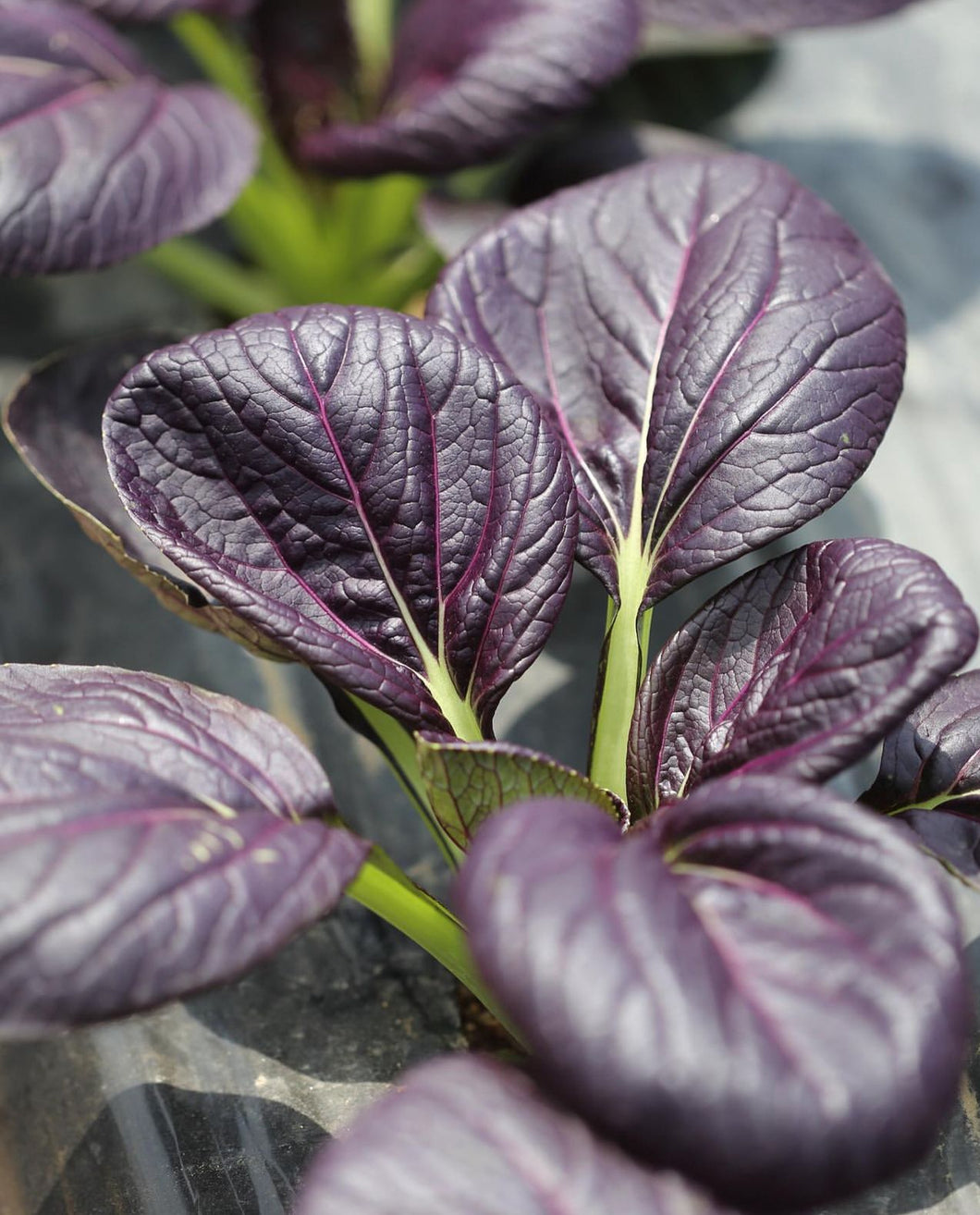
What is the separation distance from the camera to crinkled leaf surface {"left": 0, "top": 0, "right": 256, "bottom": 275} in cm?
79

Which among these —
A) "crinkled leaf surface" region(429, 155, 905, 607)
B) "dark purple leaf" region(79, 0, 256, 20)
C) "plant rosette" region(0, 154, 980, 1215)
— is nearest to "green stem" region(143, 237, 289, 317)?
"dark purple leaf" region(79, 0, 256, 20)

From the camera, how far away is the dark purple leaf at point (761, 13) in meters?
1.15

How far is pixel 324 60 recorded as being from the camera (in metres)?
1.20

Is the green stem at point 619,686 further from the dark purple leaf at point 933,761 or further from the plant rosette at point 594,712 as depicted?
the dark purple leaf at point 933,761

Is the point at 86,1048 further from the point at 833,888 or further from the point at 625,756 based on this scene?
the point at 833,888

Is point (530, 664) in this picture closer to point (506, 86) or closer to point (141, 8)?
point (506, 86)

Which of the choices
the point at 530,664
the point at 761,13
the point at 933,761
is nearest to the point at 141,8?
the point at 761,13

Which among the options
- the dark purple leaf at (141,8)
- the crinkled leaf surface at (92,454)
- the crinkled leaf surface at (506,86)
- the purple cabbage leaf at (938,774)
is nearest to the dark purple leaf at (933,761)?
the purple cabbage leaf at (938,774)

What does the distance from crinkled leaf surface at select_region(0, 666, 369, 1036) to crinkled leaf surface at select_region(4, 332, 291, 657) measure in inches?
3.7

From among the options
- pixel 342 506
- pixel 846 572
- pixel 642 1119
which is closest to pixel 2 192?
pixel 342 506

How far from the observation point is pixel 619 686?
70cm

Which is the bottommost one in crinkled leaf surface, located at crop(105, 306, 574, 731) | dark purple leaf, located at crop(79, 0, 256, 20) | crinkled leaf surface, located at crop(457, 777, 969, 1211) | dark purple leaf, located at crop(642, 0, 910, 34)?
crinkled leaf surface, located at crop(457, 777, 969, 1211)

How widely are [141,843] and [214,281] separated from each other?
0.82 metres

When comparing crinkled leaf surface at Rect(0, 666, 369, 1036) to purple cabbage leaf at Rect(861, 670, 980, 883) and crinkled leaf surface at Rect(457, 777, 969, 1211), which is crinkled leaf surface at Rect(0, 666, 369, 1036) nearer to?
crinkled leaf surface at Rect(457, 777, 969, 1211)
